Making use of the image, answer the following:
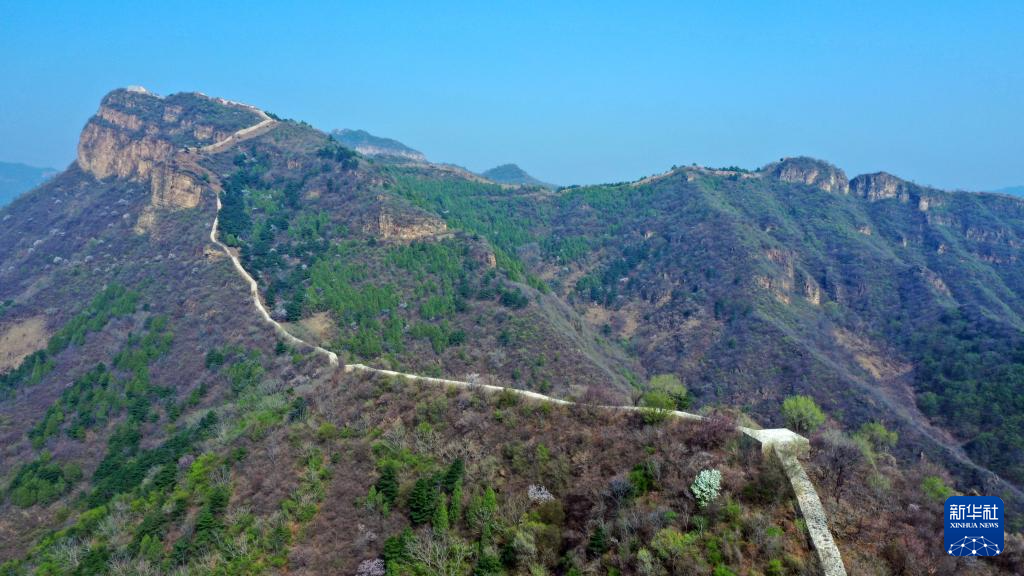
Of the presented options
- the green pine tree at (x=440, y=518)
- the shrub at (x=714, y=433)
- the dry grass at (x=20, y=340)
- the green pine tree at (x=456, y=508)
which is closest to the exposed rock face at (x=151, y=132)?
the dry grass at (x=20, y=340)

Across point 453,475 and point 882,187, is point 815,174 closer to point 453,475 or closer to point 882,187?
point 882,187

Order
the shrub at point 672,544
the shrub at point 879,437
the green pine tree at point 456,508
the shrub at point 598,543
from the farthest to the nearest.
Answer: the shrub at point 879,437 → the green pine tree at point 456,508 → the shrub at point 598,543 → the shrub at point 672,544

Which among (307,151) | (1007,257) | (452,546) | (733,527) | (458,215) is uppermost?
(307,151)

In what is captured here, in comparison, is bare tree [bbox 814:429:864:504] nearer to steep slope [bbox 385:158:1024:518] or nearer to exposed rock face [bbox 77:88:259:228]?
steep slope [bbox 385:158:1024:518]

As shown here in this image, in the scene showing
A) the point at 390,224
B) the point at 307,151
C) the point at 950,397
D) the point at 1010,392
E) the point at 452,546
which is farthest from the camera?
the point at 307,151

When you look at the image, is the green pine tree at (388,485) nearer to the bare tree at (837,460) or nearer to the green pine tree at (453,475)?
the green pine tree at (453,475)

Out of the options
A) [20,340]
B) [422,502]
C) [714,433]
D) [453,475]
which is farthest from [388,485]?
[20,340]

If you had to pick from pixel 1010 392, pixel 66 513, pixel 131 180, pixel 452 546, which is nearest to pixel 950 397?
pixel 1010 392

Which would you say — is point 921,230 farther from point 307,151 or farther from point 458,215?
point 307,151
